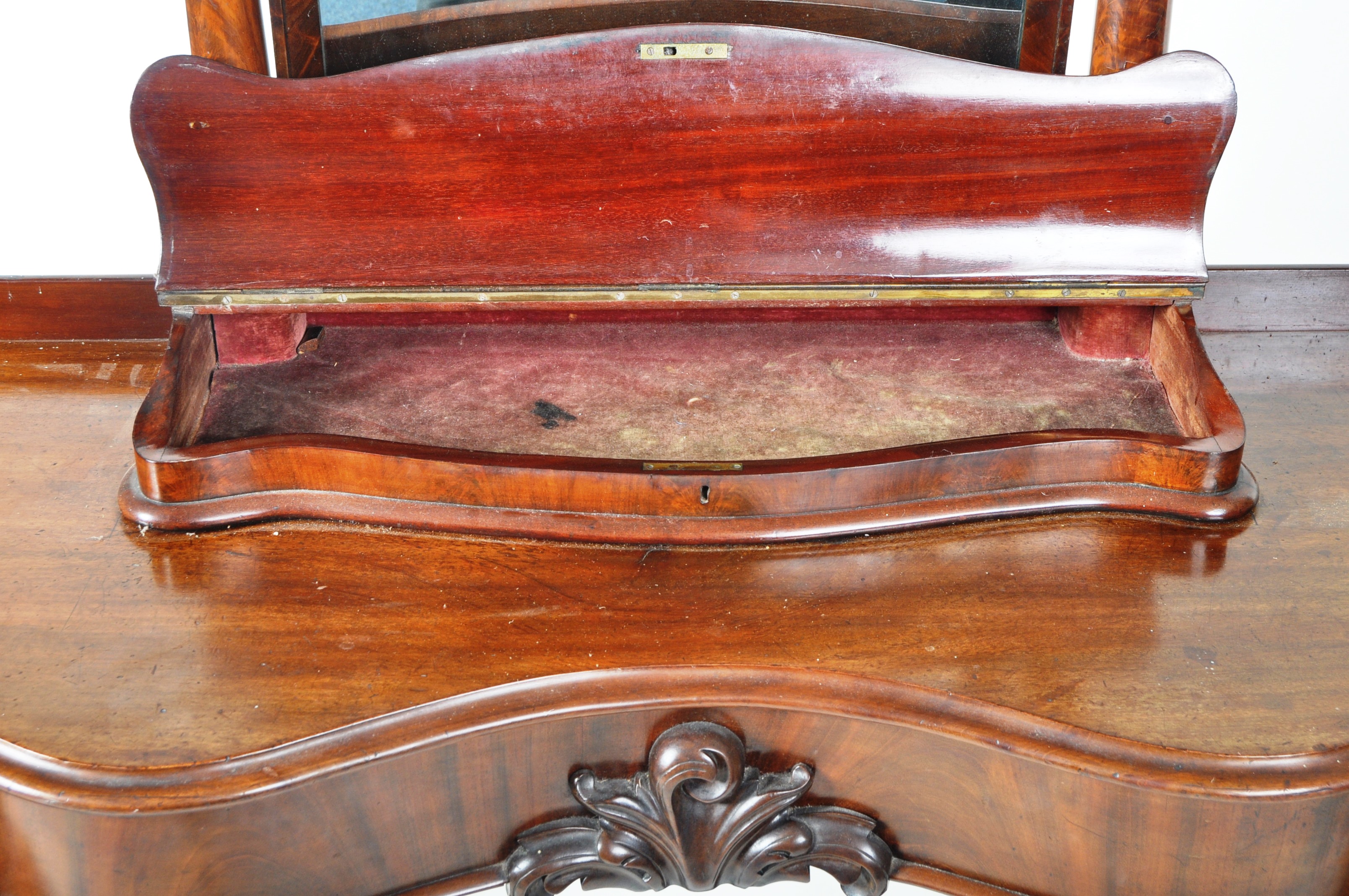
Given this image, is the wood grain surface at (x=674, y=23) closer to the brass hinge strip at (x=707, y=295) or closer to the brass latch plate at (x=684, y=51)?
the brass latch plate at (x=684, y=51)

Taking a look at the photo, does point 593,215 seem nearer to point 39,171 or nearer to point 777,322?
point 777,322

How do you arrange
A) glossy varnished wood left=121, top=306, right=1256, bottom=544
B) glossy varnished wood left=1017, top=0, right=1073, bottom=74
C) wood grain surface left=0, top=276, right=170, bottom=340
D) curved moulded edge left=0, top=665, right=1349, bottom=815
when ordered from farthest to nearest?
wood grain surface left=0, top=276, right=170, bottom=340 → glossy varnished wood left=1017, top=0, right=1073, bottom=74 → glossy varnished wood left=121, top=306, right=1256, bottom=544 → curved moulded edge left=0, top=665, right=1349, bottom=815

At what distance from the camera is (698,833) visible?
2.99 ft

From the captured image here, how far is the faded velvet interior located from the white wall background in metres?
0.41

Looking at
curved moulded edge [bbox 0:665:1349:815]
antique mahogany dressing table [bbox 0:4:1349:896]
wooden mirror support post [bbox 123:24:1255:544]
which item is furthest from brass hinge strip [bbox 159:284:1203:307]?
curved moulded edge [bbox 0:665:1349:815]

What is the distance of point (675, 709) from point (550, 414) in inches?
Answer: 14.2

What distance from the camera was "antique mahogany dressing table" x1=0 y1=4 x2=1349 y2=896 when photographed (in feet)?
2.61

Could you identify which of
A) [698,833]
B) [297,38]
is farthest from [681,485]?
[297,38]

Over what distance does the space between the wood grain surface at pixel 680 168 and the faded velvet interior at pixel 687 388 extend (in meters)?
0.13

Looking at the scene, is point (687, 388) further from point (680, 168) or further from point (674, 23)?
point (674, 23)

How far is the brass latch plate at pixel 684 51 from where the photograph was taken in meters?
1.01

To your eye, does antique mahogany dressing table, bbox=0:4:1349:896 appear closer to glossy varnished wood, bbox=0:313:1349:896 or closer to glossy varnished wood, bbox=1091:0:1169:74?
glossy varnished wood, bbox=0:313:1349:896

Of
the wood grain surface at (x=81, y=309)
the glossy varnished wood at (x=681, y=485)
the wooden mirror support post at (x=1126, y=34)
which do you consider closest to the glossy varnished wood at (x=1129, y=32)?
the wooden mirror support post at (x=1126, y=34)

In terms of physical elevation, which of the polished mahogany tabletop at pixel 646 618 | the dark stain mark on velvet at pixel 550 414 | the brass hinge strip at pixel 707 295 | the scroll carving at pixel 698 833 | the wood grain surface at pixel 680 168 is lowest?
the scroll carving at pixel 698 833
